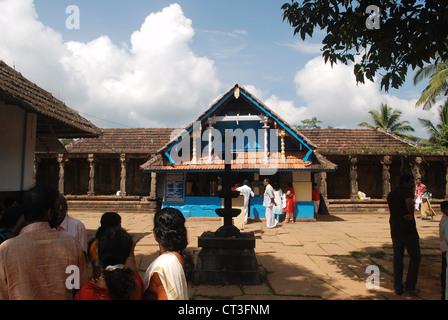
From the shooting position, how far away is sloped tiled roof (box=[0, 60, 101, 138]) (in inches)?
241

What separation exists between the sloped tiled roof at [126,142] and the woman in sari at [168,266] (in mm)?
14380

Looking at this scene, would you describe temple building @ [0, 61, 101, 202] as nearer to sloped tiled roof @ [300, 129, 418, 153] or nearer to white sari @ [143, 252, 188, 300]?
white sari @ [143, 252, 188, 300]

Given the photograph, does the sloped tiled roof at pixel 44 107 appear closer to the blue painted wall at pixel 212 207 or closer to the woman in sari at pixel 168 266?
the woman in sari at pixel 168 266

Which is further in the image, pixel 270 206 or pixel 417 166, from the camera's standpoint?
pixel 417 166

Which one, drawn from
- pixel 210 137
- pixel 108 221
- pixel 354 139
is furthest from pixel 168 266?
pixel 354 139

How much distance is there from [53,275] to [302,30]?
4903 mm

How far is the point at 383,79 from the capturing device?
4656 millimetres

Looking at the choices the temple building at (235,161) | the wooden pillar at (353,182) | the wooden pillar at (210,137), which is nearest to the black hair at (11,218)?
the temple building at (235,161)

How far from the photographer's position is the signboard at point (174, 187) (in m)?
12.8

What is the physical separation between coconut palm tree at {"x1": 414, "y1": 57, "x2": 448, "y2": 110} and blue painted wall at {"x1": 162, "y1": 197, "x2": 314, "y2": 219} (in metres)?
11.2

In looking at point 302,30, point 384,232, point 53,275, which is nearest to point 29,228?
point 53,275

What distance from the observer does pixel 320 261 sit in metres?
6.22

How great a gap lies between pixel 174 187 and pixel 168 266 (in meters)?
11.0

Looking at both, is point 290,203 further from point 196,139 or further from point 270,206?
point 196,139
